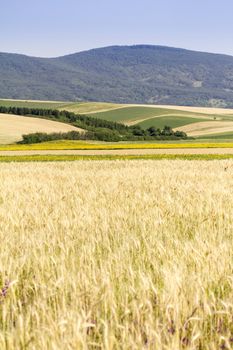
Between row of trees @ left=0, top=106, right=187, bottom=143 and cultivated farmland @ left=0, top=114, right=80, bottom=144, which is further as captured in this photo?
row of trees @ left=0, top=106, right=187, bottom=143

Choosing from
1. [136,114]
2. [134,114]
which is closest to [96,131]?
[136,114]

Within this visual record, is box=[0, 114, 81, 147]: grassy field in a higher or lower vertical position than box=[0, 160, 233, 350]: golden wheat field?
lower

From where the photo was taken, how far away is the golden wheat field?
2639mm

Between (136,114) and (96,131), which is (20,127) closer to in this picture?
(96,131)

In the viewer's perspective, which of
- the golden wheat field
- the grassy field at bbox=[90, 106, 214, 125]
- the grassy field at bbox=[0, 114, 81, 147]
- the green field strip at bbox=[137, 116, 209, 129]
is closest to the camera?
the golden wheat field

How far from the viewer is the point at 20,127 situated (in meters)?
88.8

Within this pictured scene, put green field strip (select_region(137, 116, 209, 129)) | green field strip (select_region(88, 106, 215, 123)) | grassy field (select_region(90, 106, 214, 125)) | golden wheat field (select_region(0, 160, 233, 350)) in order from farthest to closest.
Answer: green field strip (select_region(88, 106, 215, 123)), grassy field (select_region(90, 106, 214, 125)), green field strip (select_region(137, 116, 209, 129)), golden wheat field (select_region(0, 160, 233, 350))

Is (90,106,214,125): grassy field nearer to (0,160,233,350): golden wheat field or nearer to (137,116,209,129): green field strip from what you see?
(137,116,209,129): green field strip

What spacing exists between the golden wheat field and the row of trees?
2846 inches

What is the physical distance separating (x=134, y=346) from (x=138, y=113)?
17657cm

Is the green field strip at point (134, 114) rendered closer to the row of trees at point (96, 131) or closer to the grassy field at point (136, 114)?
the grassy field at point (136, 114)

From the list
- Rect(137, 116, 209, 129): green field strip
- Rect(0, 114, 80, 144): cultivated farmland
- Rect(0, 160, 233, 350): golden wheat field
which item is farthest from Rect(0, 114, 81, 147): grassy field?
Rect(0, 160, 233, 350): golden wheat field

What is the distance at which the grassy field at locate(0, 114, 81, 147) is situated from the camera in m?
80.4

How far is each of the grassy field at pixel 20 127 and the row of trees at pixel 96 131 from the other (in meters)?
2.85
